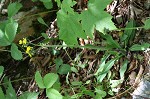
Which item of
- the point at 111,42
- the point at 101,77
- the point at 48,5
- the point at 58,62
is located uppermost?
the point at 48,5

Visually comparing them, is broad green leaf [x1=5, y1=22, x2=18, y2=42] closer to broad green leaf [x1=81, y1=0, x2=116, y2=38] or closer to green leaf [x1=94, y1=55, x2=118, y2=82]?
broad green leaf [x1=81, y1=0, x2=116, y2=38]

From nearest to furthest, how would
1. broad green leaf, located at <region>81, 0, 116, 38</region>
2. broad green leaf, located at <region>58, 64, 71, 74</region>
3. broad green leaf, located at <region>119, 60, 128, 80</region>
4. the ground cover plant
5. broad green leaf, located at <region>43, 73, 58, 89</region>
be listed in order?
broad green leaf, located at <region>81, 0, 116, 38</region>, broad green leaf, located at <region>43, 73, 58, 89</region>, the ground cover plant, broad green leaf, located at <region>119, 60, 128, 80</region>, broad green leaf, located at <region>58, 64, 71, 74</region>

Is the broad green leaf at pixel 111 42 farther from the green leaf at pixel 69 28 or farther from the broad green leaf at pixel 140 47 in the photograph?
the green leaf at pixel 69 28

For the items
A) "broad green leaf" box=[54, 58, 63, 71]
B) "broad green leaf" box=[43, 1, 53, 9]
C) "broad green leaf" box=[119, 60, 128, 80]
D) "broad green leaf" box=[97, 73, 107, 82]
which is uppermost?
"broad green leaf" box=[43, 1, 53, 9]

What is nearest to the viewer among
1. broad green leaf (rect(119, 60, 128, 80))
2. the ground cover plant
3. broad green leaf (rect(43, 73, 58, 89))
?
broad green leaf (rect(43, 73, 58, 89))

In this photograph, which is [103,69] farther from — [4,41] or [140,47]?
[4,41]

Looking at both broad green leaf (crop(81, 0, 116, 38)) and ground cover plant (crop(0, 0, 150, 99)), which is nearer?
broad green leaf (crop(81, 0, 116, 38))

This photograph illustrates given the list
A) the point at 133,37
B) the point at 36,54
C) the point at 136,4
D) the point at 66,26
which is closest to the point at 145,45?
the point at 133,37

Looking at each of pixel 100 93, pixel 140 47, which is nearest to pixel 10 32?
pixel 100 93

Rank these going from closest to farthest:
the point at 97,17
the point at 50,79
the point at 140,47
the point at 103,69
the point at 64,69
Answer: the point at 97,17 → the point at 50,79 → the point at 140,47 → the point at 103,69 → the point at 64,69

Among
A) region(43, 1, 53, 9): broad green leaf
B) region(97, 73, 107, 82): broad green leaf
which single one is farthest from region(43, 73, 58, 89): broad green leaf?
region(43, 1, 53, 9): broad green leaf
